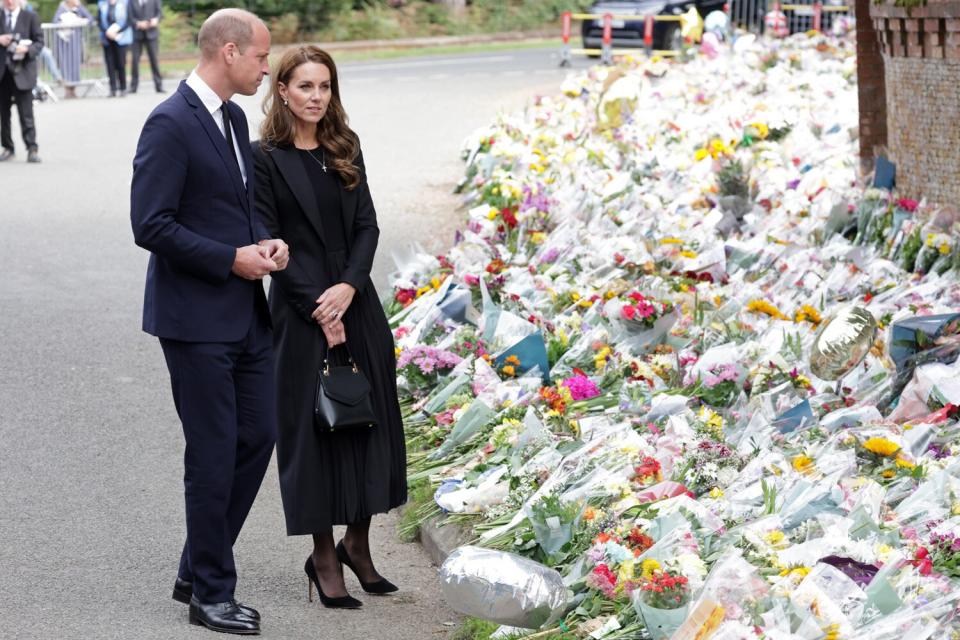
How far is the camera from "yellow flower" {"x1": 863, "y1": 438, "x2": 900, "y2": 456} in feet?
17.4

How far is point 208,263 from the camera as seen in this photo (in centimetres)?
456

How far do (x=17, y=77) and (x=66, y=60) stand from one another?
798 centimetres

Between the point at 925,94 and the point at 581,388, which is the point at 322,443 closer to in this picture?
the point at 581,388

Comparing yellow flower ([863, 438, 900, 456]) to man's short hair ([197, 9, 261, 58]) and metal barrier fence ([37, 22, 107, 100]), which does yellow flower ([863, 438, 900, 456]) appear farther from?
metal barrier fence ([37, 22, 107, 100])

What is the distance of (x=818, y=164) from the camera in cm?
1159

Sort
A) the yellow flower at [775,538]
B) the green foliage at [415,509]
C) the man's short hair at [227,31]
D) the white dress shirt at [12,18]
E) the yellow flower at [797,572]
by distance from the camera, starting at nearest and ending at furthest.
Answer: the yellow flower at [797,572] < the yellow flower at [775,538] < the man's short hair at [227,31] < the green foliage at [415,509] < the white dress shirt at [12,18]

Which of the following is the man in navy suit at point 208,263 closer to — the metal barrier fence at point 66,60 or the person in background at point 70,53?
the metal barrier fence at point 66,60

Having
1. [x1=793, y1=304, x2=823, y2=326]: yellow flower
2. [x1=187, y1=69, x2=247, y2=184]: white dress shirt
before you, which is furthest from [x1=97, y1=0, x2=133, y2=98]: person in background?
[x1=187, y1=69, x2=247, y2=184]: white dress shirt

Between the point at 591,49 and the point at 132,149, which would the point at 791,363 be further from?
the point at 591,49

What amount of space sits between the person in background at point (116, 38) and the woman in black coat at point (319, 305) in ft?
62.8

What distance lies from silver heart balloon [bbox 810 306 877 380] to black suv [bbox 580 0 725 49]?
22.3 metres

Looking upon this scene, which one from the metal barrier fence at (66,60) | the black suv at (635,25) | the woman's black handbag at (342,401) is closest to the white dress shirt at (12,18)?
the metal barrier fence at (66,60)

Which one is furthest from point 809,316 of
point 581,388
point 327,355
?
point 327,355

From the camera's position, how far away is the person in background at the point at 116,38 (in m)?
23.3
